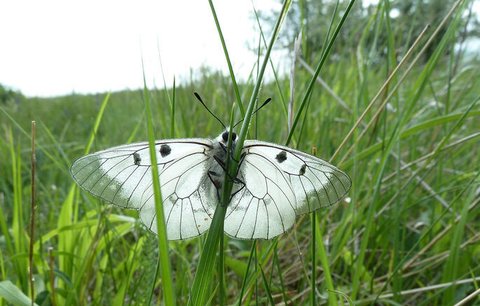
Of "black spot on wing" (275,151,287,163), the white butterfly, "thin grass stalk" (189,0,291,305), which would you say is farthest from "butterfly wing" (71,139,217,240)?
"thin grass stalk" (189,0,291,305)

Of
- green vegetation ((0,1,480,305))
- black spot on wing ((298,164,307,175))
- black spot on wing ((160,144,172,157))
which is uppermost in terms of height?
black spot on wing ((160,144,172,157))

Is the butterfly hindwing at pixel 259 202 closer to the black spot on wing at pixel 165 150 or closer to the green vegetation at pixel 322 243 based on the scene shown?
the green vegetation at pixel 322 243

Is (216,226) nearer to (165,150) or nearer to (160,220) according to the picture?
(160,220)

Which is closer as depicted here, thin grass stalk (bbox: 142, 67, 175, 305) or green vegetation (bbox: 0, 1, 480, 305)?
thin grass stalk (bbox: 142, 67, 175, 305)

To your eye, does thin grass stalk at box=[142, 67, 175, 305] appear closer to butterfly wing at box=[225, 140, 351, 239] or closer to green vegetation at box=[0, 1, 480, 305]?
green vegetation at box=[0, 1, 480, 305]

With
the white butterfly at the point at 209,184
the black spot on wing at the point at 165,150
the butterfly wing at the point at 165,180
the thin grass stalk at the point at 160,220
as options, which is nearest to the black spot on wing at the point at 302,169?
the white butterfly at the point at 209,184

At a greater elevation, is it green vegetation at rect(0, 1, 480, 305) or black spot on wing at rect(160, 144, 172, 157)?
black spot on wing at rect(160, 144, 172, 157)

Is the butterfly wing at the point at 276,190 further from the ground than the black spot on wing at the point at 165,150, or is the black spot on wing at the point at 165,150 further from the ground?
the black spot on wing at the point at 165,150

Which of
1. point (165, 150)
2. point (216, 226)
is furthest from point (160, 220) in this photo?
point (165, 150)
